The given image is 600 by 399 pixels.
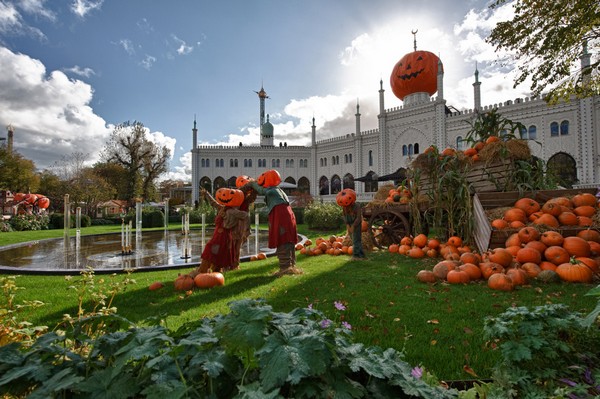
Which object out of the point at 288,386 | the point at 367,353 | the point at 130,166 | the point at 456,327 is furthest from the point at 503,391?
the point at 130,166

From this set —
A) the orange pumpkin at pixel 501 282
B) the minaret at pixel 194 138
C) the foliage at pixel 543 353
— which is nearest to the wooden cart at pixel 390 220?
the orange pumpkin at pixel 501 282

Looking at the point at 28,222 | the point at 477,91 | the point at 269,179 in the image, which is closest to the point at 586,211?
the point at 269,179

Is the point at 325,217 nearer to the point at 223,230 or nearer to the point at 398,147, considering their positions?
the point at 223,230

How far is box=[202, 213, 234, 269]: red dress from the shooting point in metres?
5.30

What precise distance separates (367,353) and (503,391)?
2.48ft

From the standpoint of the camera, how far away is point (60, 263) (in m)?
6.71

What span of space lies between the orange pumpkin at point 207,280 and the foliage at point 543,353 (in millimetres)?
3976

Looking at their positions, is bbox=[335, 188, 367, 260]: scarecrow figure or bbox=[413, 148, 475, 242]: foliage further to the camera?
bbox=[335, 188, 367, 260]: scarecrow figure

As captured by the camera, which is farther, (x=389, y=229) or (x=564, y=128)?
(x=564, y=128)

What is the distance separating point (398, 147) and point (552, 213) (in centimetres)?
3072

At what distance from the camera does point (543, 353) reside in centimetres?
170

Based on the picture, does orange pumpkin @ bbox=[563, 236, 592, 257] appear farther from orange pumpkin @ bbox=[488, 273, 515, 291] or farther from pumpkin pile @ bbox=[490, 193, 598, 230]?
A: orange pumpkin @ bbox=[488, 273, 515, 291]

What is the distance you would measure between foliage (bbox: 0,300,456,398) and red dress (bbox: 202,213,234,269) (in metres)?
3.91

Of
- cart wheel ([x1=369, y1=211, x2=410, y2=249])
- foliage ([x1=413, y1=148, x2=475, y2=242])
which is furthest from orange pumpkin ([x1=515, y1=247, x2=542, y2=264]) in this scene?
cart wheel ([x1=369, y1=211, x2=410, y2=249])
